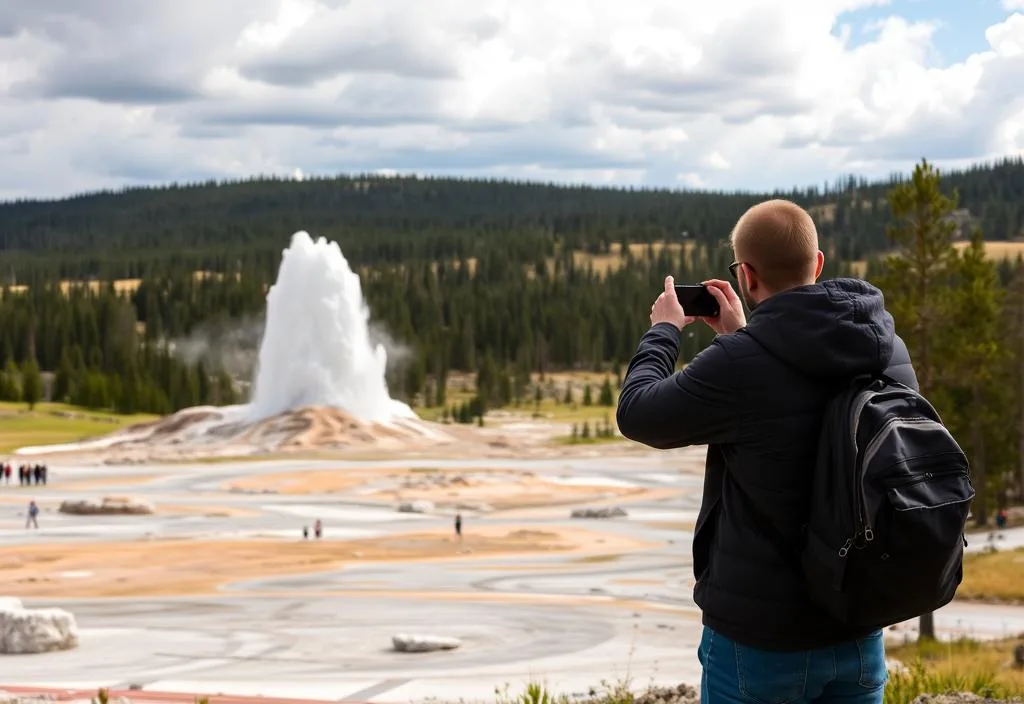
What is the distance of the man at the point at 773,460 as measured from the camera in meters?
3.81

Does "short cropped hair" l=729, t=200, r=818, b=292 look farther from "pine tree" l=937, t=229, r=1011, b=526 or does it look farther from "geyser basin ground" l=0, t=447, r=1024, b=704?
"pine tree" l=937, t=229, r=1011, b=526

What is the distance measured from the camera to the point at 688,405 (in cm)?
389

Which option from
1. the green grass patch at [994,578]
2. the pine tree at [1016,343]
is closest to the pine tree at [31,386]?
the pine tree at [1016,343]

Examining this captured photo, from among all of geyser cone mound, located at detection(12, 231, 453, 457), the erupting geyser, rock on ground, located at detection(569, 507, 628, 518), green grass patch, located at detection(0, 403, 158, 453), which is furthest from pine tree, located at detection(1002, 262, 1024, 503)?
green grass patch, located at detection(0, 403, 158, 453)

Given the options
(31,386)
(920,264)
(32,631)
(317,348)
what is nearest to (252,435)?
(317,348)

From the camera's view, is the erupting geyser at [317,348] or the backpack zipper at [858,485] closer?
the backpack zipper at [858,485]

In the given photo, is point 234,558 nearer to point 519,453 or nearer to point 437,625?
point 437,625

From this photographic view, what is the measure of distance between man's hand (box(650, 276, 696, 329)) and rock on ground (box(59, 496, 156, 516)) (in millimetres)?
51521

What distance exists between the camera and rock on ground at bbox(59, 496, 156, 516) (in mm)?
53266

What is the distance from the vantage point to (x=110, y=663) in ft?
79.0

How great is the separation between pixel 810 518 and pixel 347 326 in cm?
9085

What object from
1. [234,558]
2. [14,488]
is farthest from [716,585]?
[14,488]

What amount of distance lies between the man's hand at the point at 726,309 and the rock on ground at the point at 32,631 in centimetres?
2285

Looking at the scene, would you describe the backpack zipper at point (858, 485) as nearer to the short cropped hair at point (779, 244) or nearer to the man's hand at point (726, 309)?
the short cropped hair at point (779, 244)
